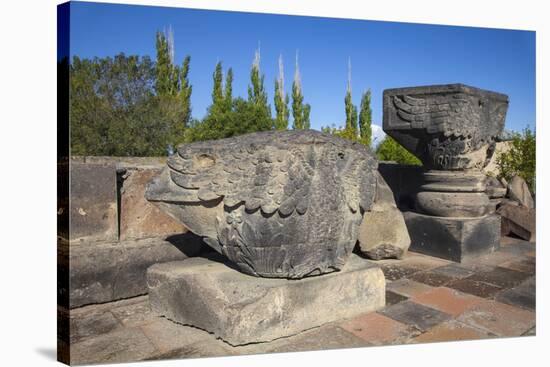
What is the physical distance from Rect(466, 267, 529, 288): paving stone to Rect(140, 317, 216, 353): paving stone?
251 centimetres

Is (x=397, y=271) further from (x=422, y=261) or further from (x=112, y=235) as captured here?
(x=112, y=235)

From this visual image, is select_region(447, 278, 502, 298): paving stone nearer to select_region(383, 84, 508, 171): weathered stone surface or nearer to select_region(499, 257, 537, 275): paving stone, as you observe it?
select_region(499, 257, 537, 275): paving stone

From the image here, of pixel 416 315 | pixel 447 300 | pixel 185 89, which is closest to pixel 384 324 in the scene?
pixel 416 315

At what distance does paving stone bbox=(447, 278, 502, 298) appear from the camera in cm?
366

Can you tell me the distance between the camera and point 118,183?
3.43m

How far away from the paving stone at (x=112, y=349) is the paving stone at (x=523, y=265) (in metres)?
3.48

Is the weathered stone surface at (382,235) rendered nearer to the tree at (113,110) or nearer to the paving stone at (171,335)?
the paving stone at (171,335)

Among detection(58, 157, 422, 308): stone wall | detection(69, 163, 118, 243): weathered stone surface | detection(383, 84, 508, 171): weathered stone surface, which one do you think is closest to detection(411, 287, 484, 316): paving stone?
detection(383, 84, 508, 171): weathered stone surface

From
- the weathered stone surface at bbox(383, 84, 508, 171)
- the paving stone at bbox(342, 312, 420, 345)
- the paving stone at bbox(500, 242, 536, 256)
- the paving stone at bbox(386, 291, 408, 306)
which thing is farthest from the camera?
the paving stone at bbox(500, 242, 536, 256)

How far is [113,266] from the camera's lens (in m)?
3.23

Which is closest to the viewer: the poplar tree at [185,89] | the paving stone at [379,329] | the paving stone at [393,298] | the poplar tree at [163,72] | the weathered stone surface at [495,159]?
the paving stone at [379,329]

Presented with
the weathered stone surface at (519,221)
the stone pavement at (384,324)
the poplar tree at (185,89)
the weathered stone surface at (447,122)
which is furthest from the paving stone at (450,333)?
the poplar tree at (185,89)

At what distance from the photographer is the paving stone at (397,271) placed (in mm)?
4066

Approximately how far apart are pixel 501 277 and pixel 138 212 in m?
3.14
